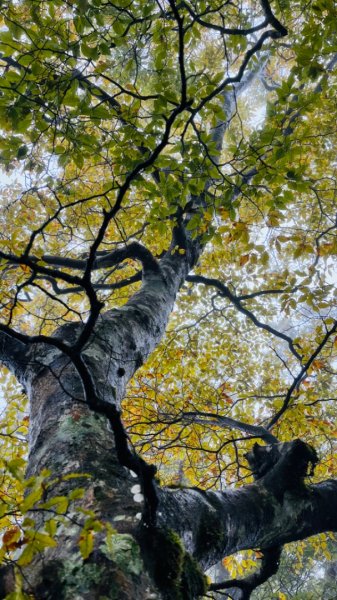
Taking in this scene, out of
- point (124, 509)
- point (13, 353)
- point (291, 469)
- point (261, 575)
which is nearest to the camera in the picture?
point (124, 509)

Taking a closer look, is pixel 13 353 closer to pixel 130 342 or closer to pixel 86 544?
pixel 130 342

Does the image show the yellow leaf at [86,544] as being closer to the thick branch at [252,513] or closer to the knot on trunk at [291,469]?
the thick branch at [252,513]

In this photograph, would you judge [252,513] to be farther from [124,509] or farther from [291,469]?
[124,509]

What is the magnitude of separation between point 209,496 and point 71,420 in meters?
0.92

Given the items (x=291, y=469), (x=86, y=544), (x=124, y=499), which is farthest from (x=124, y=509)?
(x=291, y=469)

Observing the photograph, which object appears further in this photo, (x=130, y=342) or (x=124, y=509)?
(x=130, y=342)

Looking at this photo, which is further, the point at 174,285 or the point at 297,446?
the point at 174,285

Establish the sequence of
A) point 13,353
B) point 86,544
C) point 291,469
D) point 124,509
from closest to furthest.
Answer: point 86,544 → point 124,509 → point 291,469 → point 13,353

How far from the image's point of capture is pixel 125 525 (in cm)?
138

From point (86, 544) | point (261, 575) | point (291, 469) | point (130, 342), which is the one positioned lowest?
point (261, 575)

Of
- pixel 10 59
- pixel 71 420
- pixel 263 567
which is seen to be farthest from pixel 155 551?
pixel 10 59

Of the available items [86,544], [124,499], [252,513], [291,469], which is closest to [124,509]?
[124,499]

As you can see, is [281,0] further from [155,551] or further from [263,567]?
[263,567]

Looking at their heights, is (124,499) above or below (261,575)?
above
